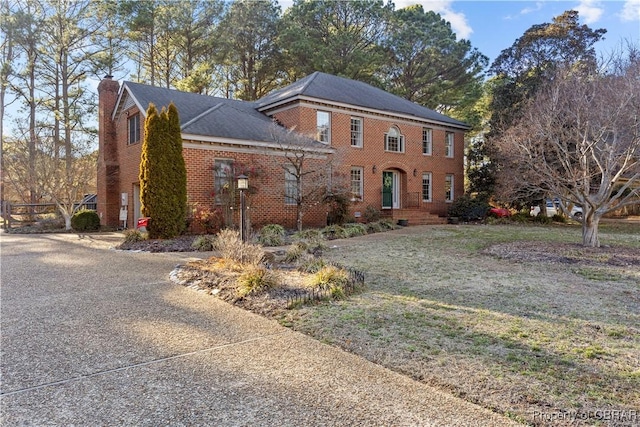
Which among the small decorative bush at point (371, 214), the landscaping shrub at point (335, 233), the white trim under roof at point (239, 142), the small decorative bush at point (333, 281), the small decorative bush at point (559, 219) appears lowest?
the small decorative bush at point (333, 281)

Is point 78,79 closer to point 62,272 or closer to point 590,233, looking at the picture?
point 62,272

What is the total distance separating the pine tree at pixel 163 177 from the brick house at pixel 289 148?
3.40ft

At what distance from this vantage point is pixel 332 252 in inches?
403

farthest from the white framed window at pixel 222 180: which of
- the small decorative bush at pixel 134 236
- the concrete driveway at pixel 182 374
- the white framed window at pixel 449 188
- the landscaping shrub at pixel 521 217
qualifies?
the landscaping shrub at pixel 521 217

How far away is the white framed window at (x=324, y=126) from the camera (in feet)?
60.1

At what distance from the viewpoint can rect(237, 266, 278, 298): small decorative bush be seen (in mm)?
5891

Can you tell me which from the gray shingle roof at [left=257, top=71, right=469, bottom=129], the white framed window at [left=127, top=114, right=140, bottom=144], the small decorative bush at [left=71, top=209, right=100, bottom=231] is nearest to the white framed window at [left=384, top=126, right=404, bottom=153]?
the gray shingle roof at [left=257, top=71, right=469, bottom=129]

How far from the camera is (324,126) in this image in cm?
1844

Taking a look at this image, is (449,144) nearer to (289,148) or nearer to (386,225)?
(386,225)

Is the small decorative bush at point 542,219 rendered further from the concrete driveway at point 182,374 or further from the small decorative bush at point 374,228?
the concrete driveway at point 182,374

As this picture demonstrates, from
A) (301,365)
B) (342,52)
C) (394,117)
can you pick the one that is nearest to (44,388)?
(301,365)

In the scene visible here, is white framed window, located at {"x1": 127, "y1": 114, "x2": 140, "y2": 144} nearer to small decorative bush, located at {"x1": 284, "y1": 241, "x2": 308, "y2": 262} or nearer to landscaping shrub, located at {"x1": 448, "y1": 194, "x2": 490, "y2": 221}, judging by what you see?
small decorative bush, located at {"x1": 284, "y1": 241, "x2": 308, "y2": 262}

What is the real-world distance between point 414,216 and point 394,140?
410 cm

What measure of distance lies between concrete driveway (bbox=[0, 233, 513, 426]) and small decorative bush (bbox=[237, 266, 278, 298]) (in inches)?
16.0
